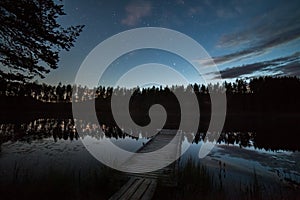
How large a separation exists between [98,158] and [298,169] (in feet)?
35.2

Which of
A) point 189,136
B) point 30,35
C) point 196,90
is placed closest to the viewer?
point 30,35

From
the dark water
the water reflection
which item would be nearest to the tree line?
the water reflection

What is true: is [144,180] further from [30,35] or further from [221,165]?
[30,35]

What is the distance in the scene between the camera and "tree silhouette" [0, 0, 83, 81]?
684cm

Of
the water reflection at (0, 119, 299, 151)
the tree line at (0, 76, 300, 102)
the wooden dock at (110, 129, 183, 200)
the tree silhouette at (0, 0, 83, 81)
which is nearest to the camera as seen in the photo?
the wooden dock at (110, 129, 183, 200)

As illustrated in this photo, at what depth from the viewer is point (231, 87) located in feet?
310

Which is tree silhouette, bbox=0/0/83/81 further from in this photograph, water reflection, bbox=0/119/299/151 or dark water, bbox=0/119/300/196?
water reflection, bbox=0/119/299/151

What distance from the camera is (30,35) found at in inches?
295

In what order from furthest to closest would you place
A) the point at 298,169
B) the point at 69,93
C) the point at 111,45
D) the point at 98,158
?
the point at 69,93, the point at 111,45, the point at 98,158, the point at 298,169

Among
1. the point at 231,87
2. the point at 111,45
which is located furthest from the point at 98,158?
the point at 231,87

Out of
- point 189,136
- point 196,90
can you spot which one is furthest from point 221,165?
point 196,90

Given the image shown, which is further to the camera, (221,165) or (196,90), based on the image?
(196,90)

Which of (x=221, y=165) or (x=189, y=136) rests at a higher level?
(x=189, y=136)

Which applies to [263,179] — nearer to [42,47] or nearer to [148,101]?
[42,47]
